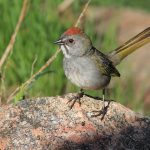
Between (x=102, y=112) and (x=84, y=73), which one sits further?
(x=84, y=73)

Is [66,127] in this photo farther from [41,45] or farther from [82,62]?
[41,45]

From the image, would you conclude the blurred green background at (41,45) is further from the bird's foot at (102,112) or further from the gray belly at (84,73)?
the bird's foot at (102,112)

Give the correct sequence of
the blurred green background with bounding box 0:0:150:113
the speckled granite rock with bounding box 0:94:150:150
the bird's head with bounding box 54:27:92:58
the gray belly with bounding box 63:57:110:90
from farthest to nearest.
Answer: the blurred green background with bounding box 0:0:150:113 < the bird's head with bounding box 54:27:92:58 < the gray belly with bounding box 63:57:110:90 < the speckled granite rock with bounding box 0:94:150:150

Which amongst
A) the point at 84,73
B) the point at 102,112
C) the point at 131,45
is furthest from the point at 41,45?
the point at 102,112

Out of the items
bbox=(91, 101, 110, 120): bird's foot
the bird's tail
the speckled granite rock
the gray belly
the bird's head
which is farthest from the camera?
the bird's tail

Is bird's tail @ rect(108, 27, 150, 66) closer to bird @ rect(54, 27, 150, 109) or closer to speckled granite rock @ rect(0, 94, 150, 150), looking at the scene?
bird @ rect(54, 27, 150, 109)

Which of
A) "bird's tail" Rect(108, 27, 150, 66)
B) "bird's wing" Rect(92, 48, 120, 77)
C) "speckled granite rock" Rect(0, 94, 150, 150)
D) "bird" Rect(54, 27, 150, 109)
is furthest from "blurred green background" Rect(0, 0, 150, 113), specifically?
"speckled granite rock" Rect(0, 94, 150, 150)

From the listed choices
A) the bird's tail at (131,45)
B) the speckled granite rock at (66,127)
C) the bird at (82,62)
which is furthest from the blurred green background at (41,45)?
the speckled granite rock at (66,127)

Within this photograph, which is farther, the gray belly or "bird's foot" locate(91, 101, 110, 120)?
the gray belly
